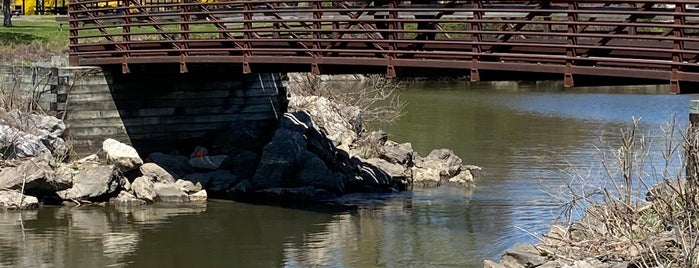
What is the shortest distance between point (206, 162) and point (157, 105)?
6.51 feet

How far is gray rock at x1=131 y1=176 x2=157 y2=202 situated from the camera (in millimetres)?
25811

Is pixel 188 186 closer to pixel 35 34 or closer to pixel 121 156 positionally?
pixel 121 156

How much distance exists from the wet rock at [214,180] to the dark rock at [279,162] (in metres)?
0.55

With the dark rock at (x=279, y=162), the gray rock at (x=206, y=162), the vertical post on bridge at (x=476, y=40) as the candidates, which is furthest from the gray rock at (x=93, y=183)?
the vertical post on bridge at (x=476, y=40)

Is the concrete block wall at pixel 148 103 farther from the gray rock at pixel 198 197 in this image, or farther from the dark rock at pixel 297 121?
the gray rock at pixel 198 197

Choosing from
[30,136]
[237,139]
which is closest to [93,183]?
[30,136]

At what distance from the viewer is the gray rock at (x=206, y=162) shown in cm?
2805

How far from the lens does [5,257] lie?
20.5 m

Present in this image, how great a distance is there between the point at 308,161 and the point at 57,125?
18.0ft

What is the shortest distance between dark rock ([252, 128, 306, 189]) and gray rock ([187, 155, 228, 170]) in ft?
3.42

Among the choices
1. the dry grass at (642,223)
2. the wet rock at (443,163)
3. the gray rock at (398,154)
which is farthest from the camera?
the gray rock at (398,154)

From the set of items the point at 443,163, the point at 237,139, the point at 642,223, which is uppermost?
the point at 237,139

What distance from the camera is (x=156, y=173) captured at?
26875 millimetres

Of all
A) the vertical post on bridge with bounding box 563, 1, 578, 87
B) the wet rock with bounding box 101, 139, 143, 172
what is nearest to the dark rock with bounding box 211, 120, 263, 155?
the wet rock with bounding box 101, 139, 143, 172
